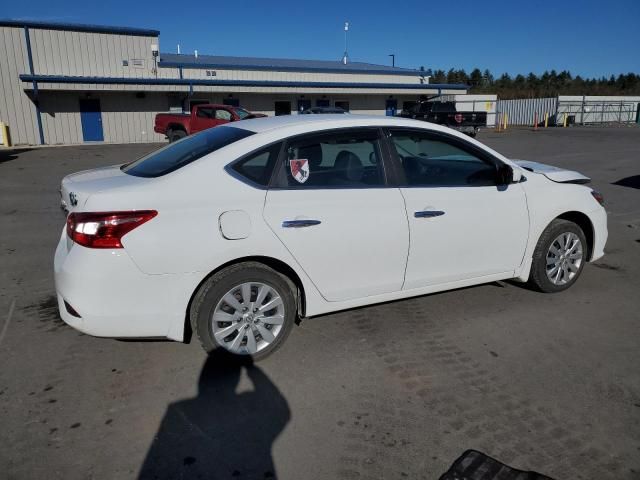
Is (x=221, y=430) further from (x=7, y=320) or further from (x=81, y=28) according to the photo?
(x=81, y=28)

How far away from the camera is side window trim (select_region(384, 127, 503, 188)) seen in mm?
3848

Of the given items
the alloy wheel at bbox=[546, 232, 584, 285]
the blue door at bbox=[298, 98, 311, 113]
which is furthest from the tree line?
the alloy wheel at bbox=[546, 232, 584, 285]

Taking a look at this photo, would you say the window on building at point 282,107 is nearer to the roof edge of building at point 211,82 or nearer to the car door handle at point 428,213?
the roof edge of building at point 211,82

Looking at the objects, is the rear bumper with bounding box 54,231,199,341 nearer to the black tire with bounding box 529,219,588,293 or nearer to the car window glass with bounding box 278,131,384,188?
the car window glass with bounding box 278,131,384,188

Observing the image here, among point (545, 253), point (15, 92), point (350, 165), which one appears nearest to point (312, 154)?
point (350, 165)

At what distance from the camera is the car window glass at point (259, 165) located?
3398 mm

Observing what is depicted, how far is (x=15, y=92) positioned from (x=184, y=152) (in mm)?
28844

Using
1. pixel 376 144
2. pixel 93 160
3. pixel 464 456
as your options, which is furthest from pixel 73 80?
pixel 464 456

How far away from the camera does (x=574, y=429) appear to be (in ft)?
9.32

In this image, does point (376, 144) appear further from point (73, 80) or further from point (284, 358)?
point (73, 80)

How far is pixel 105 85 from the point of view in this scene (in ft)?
90.4

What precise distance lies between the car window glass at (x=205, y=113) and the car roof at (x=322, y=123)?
18.6m

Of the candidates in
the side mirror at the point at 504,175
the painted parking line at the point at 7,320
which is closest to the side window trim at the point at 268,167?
the side mirror at the point at 504,175

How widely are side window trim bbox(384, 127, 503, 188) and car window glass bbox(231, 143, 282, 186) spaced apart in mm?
904
